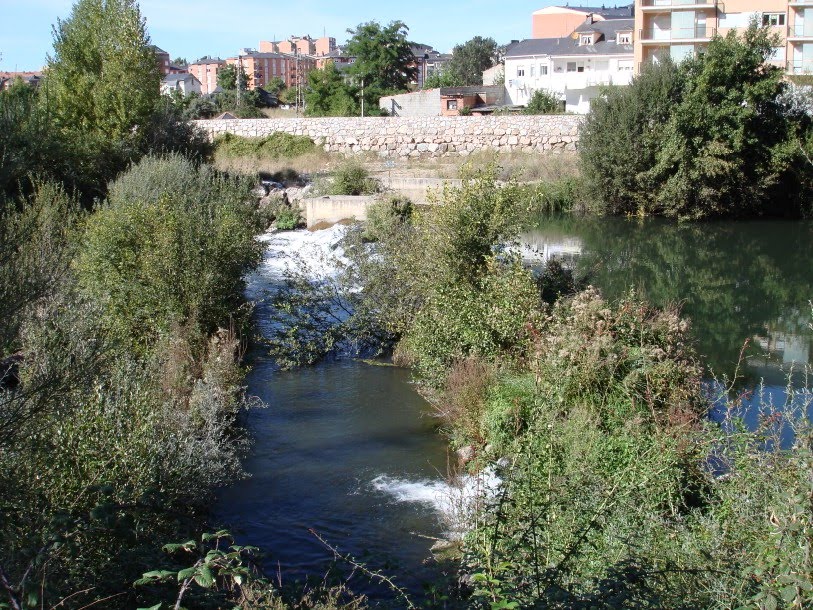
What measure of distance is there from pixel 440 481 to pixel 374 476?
0.79m

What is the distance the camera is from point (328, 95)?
164 feet

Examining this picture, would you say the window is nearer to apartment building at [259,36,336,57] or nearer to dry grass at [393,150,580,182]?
dry grass at [393,150,580,182]

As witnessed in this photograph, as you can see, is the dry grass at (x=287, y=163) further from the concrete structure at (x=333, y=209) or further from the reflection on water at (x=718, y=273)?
the reflection on water at (x=718, y=273)

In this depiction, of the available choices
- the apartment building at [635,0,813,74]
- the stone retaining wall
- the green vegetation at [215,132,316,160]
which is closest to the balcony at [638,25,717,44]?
the apartment building at [635,0,813,74]

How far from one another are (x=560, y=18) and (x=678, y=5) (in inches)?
957

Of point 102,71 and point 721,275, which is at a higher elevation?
point 102,71

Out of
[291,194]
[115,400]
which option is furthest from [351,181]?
[115,400]

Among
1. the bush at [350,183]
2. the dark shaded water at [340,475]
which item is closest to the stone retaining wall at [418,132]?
the bush at [350,183]

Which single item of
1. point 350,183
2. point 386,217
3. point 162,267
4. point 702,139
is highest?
point 702,139

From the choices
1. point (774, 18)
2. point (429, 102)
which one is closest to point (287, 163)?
point (429, 102)

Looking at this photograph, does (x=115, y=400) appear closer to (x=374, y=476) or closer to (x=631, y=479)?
(x=374, y=476)

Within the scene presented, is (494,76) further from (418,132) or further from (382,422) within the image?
(382,422)

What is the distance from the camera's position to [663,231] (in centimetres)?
2944

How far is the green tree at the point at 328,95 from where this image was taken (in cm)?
4872
